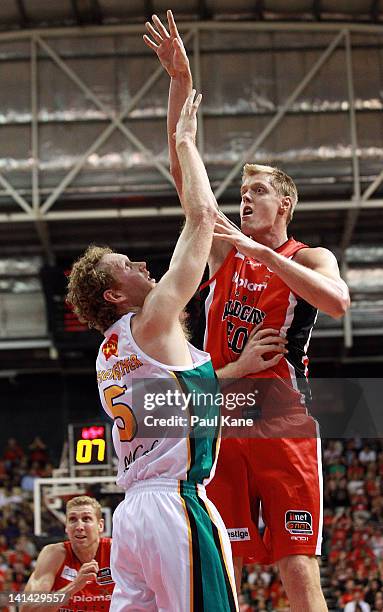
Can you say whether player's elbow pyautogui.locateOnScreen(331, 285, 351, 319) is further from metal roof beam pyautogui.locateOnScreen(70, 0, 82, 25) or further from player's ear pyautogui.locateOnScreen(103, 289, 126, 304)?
metal roof beam pyautogui.locateOnScreen(70, 0, 82, 25)

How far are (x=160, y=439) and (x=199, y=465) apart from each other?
0.21 meters

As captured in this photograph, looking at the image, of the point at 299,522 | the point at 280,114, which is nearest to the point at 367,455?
the point at 280,114

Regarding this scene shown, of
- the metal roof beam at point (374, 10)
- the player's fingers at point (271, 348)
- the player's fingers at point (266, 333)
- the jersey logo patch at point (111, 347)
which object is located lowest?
the jersey logo patch at point (111, 347)

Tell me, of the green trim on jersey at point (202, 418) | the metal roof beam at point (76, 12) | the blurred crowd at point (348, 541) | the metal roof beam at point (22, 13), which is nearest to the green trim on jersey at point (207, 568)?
the green trim on jersey at point (202, 418)

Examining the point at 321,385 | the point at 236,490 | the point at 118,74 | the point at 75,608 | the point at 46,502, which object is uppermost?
the point at 118,74

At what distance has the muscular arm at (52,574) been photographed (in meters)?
7.16

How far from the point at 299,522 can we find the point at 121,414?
1.19 m

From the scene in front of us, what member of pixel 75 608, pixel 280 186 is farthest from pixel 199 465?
pixel 75 608

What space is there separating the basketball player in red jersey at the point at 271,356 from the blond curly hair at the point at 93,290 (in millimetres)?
680

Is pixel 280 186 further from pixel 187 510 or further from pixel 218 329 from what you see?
pixel 187 510

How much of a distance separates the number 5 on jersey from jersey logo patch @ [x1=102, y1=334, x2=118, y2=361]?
15 cm

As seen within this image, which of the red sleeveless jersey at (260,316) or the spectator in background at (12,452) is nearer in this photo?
the red sleeveless jersey at (260,316)

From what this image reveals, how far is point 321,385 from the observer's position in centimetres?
2372

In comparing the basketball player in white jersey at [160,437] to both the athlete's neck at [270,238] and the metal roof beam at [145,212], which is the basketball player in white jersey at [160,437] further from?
the metal roof beam at [145,212]
